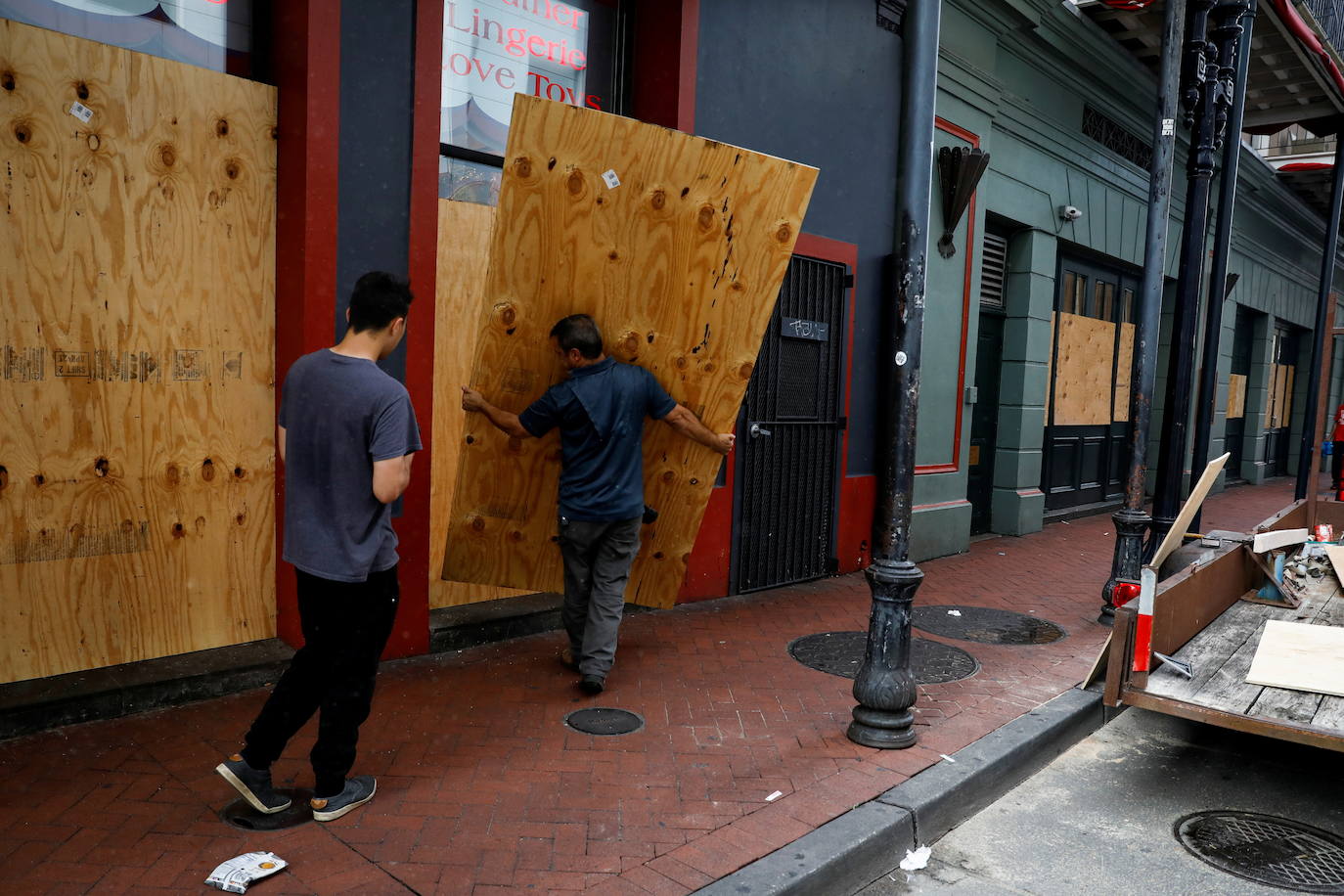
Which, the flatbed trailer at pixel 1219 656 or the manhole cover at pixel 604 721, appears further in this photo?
the manhole cover at pixel 604 721

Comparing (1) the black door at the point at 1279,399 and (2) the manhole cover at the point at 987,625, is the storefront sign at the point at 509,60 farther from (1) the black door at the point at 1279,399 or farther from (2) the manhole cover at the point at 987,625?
(1) the black door at the point at 1279,399

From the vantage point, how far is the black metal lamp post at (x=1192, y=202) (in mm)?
6910

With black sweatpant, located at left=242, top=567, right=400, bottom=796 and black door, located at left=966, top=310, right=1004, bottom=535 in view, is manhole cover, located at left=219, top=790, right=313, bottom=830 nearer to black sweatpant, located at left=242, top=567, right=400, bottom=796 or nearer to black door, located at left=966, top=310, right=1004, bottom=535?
black sweatpant, located at left=242, top=567, right=400, bottom=796

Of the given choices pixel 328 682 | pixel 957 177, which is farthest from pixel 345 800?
pixel 957 177

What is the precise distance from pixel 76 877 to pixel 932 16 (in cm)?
440

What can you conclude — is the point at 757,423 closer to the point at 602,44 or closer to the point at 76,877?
the point at 602,44

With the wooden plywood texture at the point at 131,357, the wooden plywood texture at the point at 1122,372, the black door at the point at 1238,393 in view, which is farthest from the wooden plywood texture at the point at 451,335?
the black door at the point at 1238,393

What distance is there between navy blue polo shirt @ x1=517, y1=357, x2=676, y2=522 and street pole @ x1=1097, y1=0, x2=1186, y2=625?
3.74 metres

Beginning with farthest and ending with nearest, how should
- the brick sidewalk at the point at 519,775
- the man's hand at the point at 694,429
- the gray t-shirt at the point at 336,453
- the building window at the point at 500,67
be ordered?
the building window at the point at 500,67 → the man's hand at the point at 694,429 → the gray t-shirt at the point at 336,453 → the brick sidewalk at the point at 519,775

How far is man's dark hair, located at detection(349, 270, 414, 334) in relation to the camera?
3.19 meters

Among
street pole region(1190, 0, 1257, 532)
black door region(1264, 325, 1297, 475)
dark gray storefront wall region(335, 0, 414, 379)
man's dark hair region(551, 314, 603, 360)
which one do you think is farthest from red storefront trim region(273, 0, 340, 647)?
black door region(1264, 325, 1297, 475)

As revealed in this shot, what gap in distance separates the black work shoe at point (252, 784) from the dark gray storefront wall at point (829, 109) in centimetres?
488

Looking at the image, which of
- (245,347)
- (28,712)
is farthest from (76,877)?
(245,347)

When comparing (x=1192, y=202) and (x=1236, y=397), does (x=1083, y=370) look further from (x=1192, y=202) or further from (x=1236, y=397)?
(x=1236, y=397)
